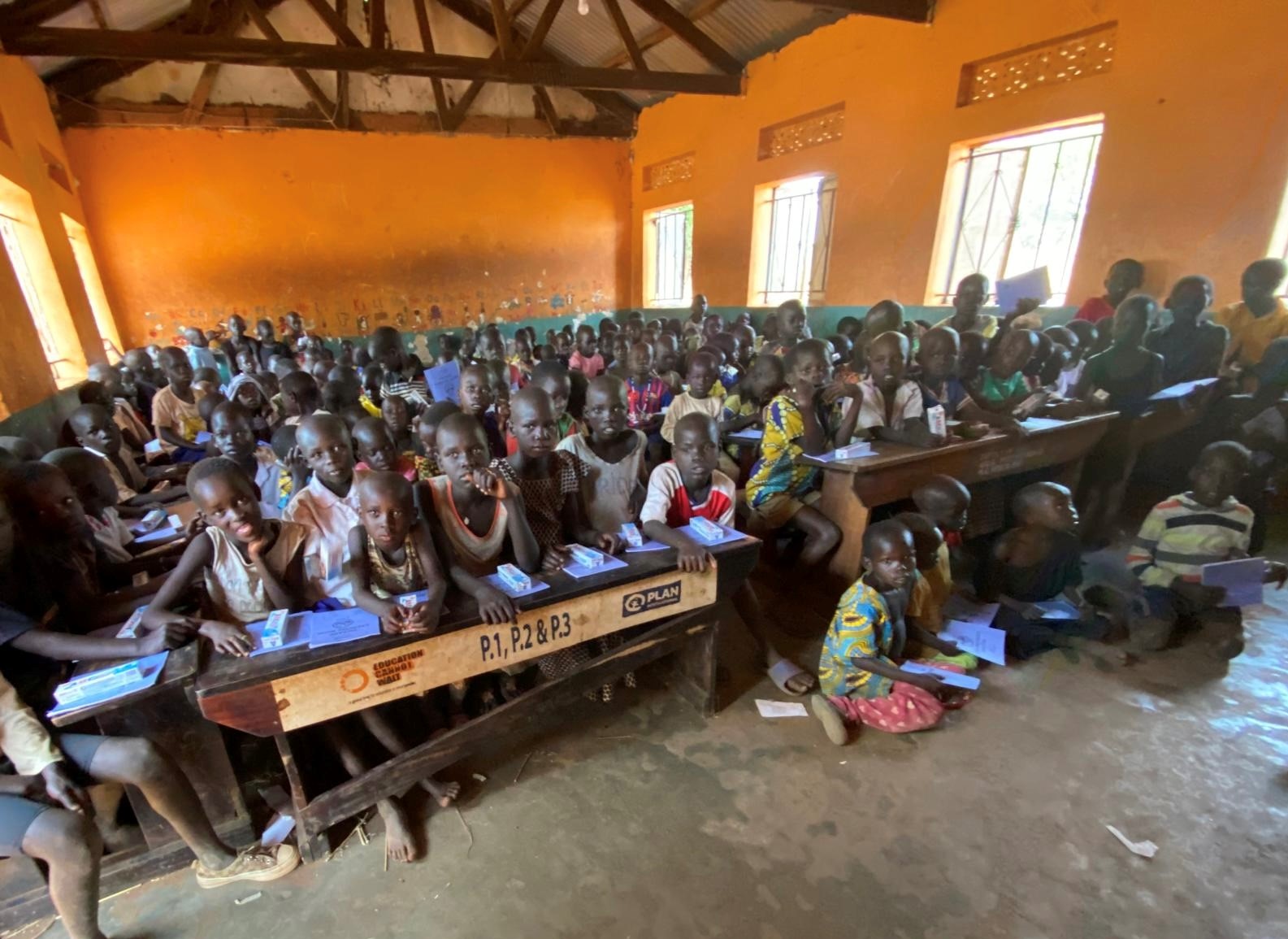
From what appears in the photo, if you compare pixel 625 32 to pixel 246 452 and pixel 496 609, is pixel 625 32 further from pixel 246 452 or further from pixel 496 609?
pixel 496 609

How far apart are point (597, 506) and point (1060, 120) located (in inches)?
233

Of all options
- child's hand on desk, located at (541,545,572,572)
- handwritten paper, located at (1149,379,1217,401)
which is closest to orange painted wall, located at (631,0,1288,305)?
handwritten paper, located at (1149,379,1217,401)

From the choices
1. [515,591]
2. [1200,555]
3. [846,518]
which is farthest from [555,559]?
[1200,555]

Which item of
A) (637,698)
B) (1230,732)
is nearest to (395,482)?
(637,698)

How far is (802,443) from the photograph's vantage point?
3205 mm

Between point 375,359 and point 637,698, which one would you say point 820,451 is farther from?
point 375,359

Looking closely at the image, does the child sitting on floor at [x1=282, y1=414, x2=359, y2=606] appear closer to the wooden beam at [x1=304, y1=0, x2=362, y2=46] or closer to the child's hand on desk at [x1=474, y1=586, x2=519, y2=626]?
the child's hand on desk at [x1=474, y1=586, x2=519, y2=626]

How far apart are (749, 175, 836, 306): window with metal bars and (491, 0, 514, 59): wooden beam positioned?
3918mm

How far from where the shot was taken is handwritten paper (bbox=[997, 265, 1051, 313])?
5461mm

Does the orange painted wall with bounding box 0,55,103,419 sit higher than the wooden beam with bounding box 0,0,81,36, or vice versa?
the wooden beam with bounding box 0,0,81,36

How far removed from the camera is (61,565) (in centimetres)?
189

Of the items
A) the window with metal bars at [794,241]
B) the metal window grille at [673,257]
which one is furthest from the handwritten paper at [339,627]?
the metal window grille at [673,257]

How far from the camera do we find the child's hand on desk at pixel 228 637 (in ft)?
5.34

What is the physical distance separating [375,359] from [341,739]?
4.49 meters
